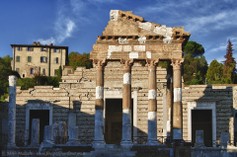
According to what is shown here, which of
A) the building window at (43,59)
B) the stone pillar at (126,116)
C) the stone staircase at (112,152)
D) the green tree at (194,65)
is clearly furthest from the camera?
the building window at (43,59)

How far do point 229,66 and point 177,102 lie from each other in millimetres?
40289

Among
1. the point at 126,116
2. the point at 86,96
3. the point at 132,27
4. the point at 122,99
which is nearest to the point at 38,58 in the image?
Answer: the point at 86,96

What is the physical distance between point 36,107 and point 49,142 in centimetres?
890

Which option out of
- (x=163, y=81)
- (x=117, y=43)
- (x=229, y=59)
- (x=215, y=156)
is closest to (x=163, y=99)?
(x=163, y=81)

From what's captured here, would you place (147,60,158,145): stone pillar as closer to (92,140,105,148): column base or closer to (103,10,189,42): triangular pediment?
(103,10,189,42): triangular pediment

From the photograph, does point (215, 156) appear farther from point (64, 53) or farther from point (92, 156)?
point (64, 53)

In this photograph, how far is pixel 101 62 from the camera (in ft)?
88.5

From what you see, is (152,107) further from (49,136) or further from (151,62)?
(49,136)

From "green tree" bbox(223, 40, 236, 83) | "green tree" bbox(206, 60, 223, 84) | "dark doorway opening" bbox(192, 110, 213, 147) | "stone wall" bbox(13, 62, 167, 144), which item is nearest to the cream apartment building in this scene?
"green tree" bbox(206, 60, 223, 84)

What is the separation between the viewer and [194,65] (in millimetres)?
67188

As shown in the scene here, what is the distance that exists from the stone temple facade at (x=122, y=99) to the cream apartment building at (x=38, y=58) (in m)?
40.0

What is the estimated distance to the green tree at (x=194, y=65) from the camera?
59463mm

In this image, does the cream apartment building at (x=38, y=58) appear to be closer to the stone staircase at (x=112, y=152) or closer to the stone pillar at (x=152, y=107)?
the stone pillar at (x=152, y=107)

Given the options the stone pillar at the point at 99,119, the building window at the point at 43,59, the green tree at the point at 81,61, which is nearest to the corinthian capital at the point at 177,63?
the stone pillar at the point at 99,119
